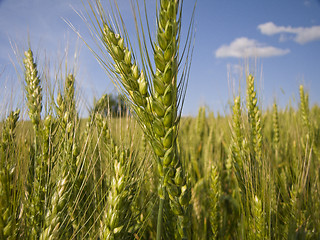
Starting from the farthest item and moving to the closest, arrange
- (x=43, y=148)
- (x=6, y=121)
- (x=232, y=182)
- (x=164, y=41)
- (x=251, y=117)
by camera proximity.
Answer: (x=232, y=182) < (x=251, y=117) < (x=6, y=121) < (x=43, y=148) < (x=164, y=41)

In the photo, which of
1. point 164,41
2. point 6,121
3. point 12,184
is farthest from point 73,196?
point 164,41

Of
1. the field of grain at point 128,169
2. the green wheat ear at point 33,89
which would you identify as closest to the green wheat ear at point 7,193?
the field of grain at point 128,169

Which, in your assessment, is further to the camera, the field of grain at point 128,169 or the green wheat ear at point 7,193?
the green wheat ear at point 7,193

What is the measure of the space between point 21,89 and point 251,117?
64.9 inches

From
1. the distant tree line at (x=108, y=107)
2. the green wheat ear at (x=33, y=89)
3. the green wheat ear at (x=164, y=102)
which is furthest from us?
the green wheat ear at (x=33, y=89)

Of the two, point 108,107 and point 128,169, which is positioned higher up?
point 108,107

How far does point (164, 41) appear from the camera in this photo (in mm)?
810

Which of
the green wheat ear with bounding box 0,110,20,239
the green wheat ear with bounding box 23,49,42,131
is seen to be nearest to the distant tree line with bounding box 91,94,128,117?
the green wheat ear with bounding box 23,49,42,131

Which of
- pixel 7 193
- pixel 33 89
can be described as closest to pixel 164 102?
pixel 7 193

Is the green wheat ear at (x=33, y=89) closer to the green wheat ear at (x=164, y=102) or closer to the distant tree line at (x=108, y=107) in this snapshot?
the distant tree line at (x=108, y=107)

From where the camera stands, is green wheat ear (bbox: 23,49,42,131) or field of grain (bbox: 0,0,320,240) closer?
field of grain (bbox: 0,0,320,240)

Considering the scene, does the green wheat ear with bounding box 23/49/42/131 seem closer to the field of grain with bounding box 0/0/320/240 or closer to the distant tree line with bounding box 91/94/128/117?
the field of grain with bounding box 0/0/320/240

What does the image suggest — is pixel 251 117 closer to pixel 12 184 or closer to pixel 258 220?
pixel 258 220

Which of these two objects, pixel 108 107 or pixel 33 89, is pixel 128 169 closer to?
pixel 108 107
